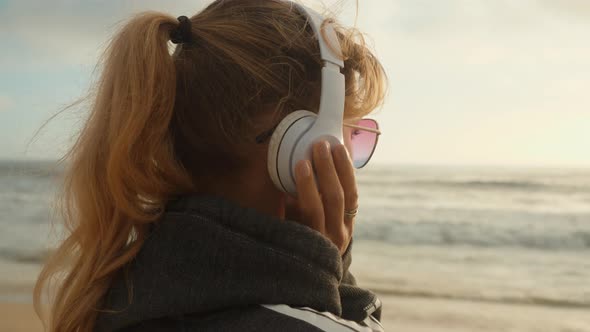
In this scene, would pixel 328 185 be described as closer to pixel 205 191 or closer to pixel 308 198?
pixel 308 198

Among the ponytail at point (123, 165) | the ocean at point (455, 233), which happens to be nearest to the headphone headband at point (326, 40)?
the ponytail at point (123, 165)

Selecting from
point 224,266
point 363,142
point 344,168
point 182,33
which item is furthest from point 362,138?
point 224,266

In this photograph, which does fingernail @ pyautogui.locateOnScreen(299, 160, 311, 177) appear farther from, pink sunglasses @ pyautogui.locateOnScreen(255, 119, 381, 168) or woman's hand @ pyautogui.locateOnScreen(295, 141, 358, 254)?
pink sunglasses @ pyautogui.locateOnScreen(255, 119, 381, 168)

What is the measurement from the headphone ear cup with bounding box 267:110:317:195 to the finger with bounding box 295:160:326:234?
20 millimetres

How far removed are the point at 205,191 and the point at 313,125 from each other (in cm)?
27

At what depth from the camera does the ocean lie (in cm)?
615

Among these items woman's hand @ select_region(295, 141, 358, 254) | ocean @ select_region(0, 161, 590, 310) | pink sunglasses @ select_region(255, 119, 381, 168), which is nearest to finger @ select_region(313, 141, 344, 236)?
woman's hand @ select_region(295, 141, 358, 254)

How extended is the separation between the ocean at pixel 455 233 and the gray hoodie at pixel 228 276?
56cm

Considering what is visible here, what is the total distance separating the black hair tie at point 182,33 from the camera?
139cm

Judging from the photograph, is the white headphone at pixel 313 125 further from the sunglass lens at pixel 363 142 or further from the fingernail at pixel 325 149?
the sunglass lens at pixel 363 142

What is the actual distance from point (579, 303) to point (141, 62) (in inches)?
214

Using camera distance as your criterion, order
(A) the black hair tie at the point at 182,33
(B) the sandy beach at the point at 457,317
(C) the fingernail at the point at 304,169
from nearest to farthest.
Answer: (C) the fingernail at the point at 304,169
(A) the black hair tie at the point at 182,33
(B) the sandy beach at the point at 457,317

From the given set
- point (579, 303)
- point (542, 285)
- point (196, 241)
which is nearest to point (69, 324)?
point (196, 241)

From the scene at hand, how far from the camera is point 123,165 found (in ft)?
4.29
